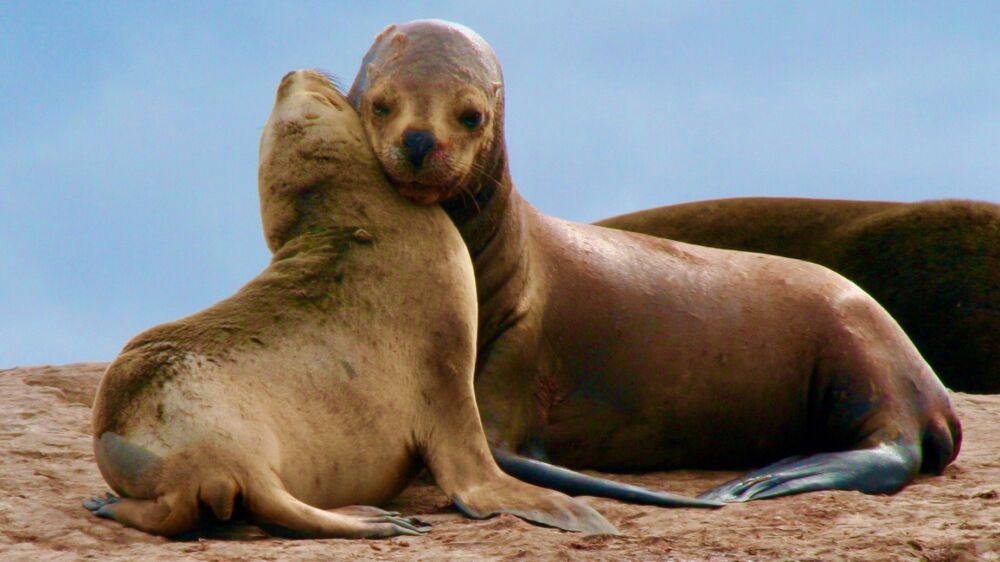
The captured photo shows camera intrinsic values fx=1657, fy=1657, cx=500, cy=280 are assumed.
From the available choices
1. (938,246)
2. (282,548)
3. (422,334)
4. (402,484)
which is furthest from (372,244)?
(938,246)

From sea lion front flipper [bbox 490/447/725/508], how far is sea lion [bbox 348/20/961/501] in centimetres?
2

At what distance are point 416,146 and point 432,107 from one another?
10.0 inches

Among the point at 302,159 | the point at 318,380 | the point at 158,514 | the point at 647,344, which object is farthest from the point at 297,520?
the point at 647,344

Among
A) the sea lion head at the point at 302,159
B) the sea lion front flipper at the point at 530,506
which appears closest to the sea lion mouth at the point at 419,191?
the sea lion head at the point at 302,159

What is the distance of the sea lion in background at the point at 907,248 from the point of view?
11.9 m

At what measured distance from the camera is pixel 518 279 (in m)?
6.96

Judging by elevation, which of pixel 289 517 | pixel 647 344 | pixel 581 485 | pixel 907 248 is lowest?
pixel 581 485

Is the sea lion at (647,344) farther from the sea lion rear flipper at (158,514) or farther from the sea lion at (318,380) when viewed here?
the sea lion rear flipper at (158,514)

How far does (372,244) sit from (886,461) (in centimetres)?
247

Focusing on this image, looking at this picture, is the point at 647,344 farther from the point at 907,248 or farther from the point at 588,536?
the point at 907,248

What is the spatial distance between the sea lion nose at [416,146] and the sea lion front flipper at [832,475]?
1.68 metres

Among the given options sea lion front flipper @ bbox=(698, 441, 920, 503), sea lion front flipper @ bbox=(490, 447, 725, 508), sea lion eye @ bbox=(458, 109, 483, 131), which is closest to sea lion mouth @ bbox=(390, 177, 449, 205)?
sea lion eye @ bbox=(458, 109, 483, 131)

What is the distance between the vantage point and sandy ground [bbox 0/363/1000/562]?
4.88 meters

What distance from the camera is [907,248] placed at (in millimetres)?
12180
